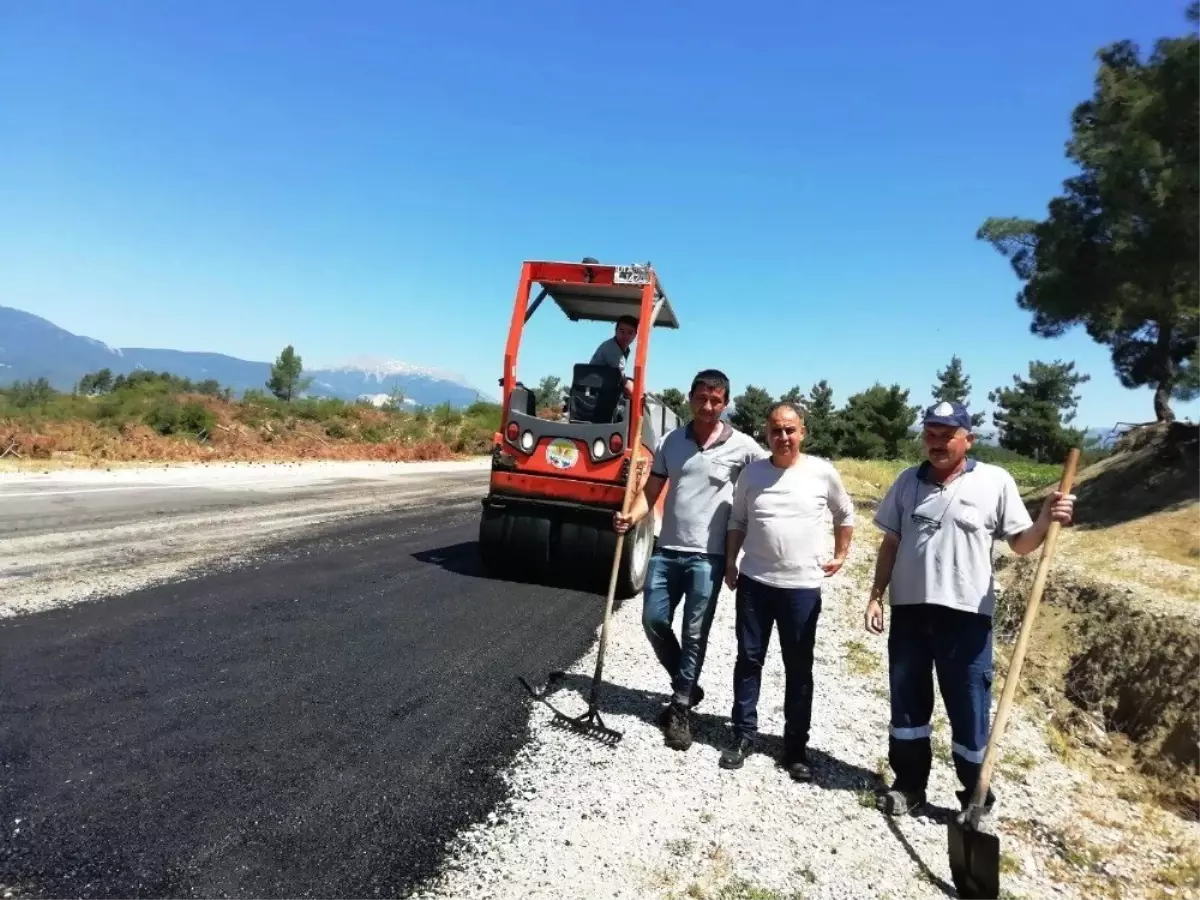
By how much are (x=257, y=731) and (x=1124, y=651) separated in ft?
20.0

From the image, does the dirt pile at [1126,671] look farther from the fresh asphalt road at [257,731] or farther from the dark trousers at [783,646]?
the fresh asphalt road at [257,731]

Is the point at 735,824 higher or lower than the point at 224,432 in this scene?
lower

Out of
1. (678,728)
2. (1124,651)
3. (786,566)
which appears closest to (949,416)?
(786,566)

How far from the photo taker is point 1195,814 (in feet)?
13.3

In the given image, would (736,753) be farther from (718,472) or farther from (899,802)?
(718,472)

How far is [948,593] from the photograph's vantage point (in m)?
3.31

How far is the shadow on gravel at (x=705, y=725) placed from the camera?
3.75 meters

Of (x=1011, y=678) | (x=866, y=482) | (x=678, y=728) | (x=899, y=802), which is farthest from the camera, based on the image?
(x=866, y=482)

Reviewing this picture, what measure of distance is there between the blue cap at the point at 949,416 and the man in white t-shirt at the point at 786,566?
0.57 m

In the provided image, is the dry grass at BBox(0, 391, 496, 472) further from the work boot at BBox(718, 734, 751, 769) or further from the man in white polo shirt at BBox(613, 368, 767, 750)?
the work boot at BBox(718, 734, 751, 769)

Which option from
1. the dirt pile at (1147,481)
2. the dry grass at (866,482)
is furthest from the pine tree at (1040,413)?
the dirt pile at (1147,481)

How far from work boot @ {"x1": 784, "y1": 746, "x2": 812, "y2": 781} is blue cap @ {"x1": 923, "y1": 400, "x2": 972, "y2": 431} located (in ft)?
5.74

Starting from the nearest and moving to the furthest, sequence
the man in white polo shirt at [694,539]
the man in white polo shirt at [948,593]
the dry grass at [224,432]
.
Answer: the man in white polo shirt at [948,593] < the man in white polo shirt at [694,539] < the dry grass at [224,432]

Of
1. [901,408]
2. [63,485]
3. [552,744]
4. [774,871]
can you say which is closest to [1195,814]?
[774,871]
